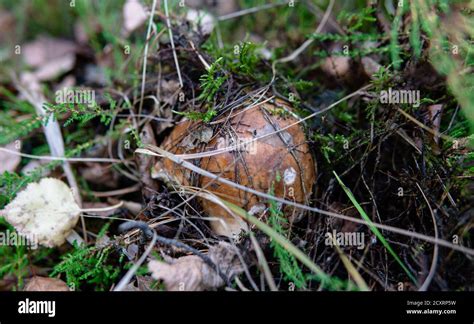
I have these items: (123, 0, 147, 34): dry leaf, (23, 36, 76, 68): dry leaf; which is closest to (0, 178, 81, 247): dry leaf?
(123, 0, 147, 34): dry leaf

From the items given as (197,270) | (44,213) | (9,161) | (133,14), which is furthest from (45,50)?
(197,270)

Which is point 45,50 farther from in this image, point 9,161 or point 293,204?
point 293,204

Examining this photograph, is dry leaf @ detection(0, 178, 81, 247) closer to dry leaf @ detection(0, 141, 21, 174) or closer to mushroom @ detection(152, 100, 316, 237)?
dry leaf @ detection(0, 141, 21, 174)

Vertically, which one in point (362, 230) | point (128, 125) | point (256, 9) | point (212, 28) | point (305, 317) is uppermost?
point (256, 9)

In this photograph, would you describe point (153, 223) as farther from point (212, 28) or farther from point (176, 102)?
point (212, 28)

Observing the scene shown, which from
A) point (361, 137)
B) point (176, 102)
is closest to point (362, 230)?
point (361, 137)
